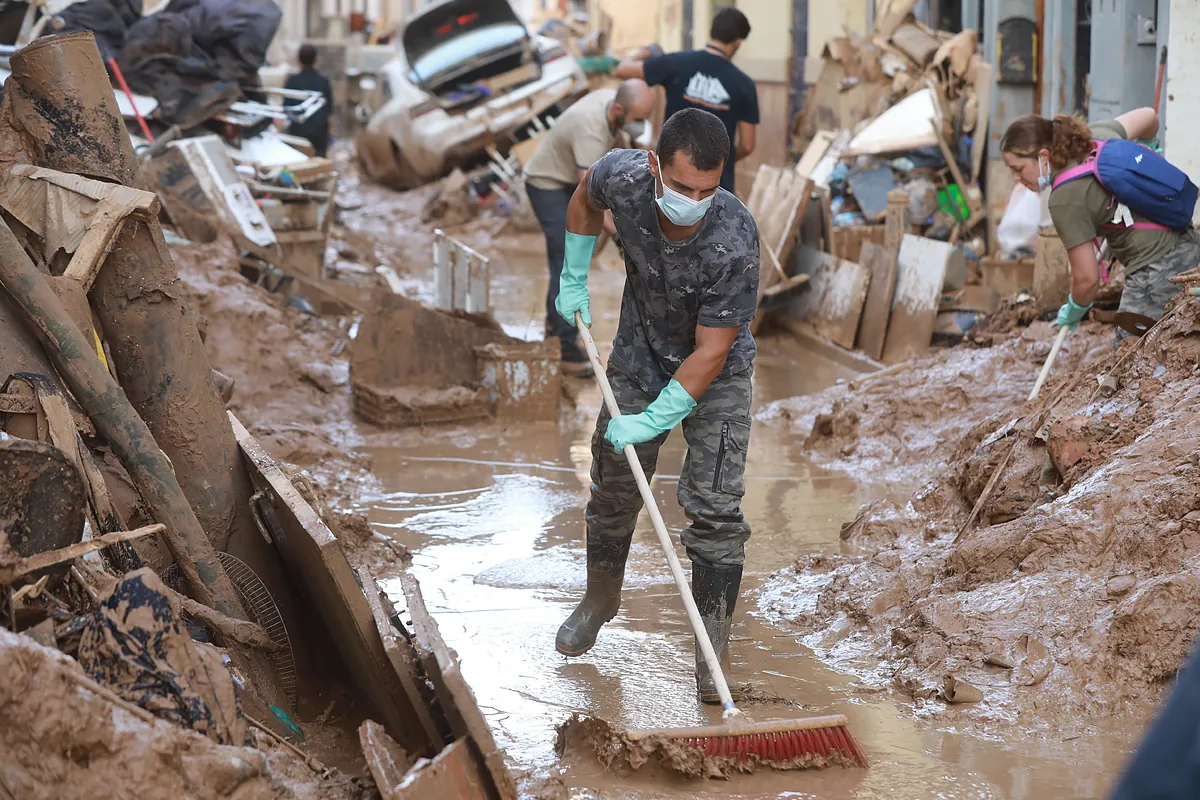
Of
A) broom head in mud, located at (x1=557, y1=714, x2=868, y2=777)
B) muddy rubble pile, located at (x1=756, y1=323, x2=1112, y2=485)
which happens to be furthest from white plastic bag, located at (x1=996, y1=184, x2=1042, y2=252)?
broom head in mud, located at (x1=557, y1=714, x2=868, y2=777)

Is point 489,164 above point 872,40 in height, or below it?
below

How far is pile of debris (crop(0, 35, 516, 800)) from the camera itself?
252 cm

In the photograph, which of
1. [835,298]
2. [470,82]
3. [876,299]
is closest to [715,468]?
[876,299]

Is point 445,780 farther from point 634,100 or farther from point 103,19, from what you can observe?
point 103,19

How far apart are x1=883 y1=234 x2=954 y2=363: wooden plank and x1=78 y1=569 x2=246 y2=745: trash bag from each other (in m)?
6.20

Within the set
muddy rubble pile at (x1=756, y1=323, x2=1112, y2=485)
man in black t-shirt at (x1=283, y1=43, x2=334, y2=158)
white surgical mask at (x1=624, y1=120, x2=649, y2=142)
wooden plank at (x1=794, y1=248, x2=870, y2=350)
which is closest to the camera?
muddy rubble pile at (x1=756, y1=323, x2=1112, y2=485)

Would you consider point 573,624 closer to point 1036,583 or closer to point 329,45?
point 1036,583

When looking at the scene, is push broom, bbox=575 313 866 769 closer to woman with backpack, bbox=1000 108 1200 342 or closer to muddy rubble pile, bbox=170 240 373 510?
woman with backpack, bbox=1000 108 1200 342

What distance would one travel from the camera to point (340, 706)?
148 inches

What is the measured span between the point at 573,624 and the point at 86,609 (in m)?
1.77

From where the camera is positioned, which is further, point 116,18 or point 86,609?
Result: point 116,18

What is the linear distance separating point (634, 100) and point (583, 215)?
3.43 m

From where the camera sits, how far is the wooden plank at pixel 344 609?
3203 mm

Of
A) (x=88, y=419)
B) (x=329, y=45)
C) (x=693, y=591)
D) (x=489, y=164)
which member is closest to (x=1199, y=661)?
(x=693, y=591)
